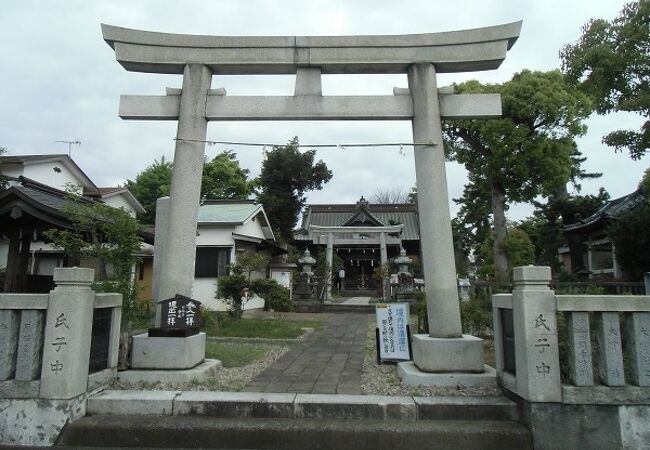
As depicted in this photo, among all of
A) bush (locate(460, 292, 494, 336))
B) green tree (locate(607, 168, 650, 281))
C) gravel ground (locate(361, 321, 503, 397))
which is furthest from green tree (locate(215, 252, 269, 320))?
green tree (locate(607, 168, 650, 281))

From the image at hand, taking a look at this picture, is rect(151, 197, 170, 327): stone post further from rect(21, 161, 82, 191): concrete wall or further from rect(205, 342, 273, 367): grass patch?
rect(21, 161, 82, 191): concrete wall

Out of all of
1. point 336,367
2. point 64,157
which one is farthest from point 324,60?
point 64,157

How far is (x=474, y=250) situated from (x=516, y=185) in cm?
1623

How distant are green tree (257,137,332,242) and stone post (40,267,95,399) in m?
25.8

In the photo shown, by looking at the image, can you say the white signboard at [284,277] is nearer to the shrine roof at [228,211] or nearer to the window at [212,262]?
the shrine roof at [228,211]

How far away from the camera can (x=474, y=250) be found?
39094 millimetres

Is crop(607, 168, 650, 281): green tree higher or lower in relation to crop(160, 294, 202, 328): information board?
higher

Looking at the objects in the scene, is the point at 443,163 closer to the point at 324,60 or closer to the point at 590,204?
the point at 324,60

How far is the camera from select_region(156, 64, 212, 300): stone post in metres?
6.79

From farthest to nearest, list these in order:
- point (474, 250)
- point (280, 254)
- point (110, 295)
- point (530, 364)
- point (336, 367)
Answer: point (474, 250)
point (280, 254)
point (336, 367)
point (110, 295)
point (530, 364)

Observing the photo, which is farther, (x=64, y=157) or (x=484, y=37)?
(x=64, y=157)

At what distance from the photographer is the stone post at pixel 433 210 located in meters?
6.44

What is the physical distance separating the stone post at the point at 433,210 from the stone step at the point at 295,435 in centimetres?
177

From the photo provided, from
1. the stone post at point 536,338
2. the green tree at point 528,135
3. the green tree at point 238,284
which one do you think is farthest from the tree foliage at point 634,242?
the green tree at point 238,284
